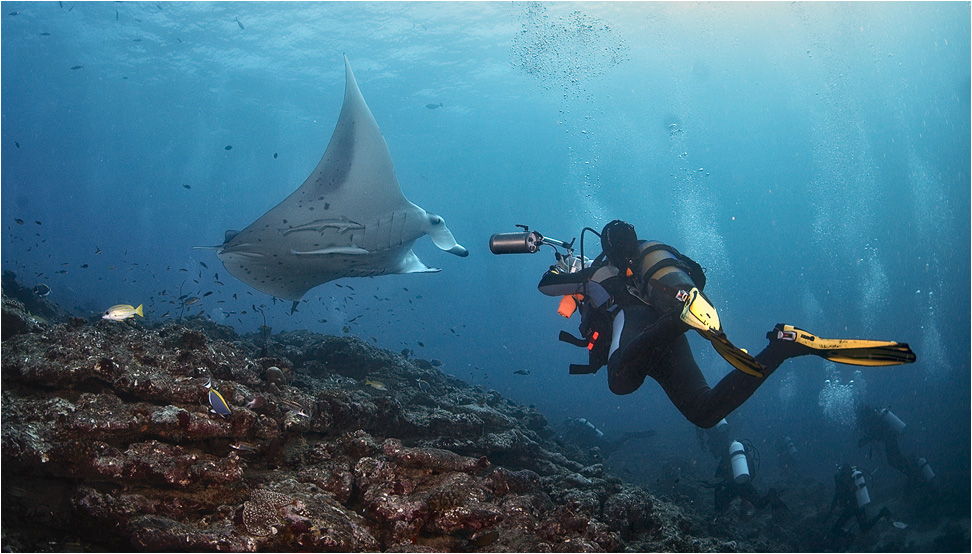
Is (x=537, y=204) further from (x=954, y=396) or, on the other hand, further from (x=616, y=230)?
(x=616, y=230)

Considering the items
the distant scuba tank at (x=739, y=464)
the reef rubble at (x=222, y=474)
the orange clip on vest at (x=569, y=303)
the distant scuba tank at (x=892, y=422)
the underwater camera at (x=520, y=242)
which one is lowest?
the reef rubble at (x=222, y=474)

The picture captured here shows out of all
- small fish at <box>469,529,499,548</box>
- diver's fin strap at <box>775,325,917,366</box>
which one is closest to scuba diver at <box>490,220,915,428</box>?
diver's fin strap at <box>775,325,917,366</box>

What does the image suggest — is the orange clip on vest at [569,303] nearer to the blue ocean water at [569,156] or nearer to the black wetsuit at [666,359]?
the black wetsuit at [666,359]

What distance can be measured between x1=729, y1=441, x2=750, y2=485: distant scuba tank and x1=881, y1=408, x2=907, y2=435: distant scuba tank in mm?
5763

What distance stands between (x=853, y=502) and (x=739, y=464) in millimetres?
2307

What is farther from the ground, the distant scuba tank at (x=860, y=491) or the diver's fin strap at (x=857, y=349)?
the diver's fin strap at (x=857, y=349)

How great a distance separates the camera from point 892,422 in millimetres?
11984

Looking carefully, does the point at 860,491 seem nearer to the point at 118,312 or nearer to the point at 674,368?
the point at 674,368

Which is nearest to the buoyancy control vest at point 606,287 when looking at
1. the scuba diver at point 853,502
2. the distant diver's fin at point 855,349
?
the distant diver's fin at point 855,349

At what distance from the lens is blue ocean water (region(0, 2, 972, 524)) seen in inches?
1025

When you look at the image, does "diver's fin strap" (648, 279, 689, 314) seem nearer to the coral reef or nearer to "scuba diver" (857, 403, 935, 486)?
the coral reef

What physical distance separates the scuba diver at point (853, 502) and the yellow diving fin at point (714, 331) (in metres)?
8.99

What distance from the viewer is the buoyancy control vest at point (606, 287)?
12.5 feet

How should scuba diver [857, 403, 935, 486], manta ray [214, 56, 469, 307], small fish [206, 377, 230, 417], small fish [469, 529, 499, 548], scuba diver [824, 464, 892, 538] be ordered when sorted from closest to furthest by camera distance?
small fish [469, 529, 499, 548], small fish [206, 377, 230, 417], manta ray [214, 56, 469, 307], scuba diver [824, 464, 892, 538], scuba diver [857, 403, 935, 486]
